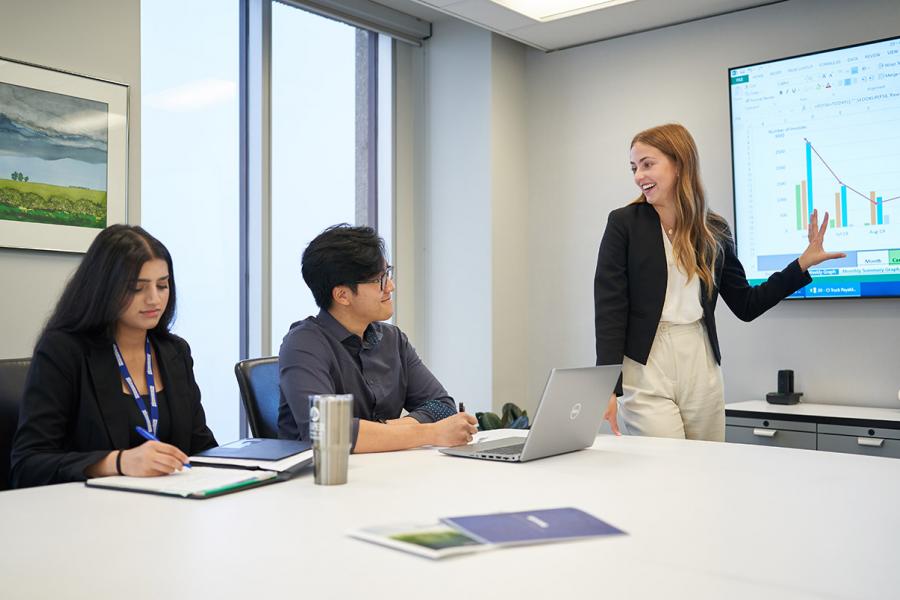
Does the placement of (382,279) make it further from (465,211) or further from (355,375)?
(465,211)

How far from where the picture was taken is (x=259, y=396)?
225 centimetres

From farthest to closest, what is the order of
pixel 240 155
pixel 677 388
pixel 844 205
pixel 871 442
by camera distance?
pixel 240 155 → pixel 844 205 → pixel 871 442 → pixel 677 388

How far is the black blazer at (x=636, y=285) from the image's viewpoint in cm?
253

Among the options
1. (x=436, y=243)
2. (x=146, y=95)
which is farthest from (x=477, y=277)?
(x=146, y=95)

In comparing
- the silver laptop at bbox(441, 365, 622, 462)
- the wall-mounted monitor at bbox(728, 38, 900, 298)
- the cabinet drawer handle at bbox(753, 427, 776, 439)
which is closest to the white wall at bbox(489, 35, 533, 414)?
the wall-mounted monitor at bbox(728, 38, 900, 298)

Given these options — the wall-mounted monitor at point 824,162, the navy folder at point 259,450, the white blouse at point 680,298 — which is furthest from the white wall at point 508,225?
the navy folder at point 259,450

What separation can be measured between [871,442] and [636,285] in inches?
53.6

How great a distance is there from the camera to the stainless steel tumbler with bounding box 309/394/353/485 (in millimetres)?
1493

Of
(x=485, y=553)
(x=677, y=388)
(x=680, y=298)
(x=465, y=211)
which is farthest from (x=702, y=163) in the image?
(x=485, y=553)

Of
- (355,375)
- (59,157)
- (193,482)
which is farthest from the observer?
(59,157)

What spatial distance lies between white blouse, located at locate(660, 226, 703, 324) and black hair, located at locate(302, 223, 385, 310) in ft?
2.91

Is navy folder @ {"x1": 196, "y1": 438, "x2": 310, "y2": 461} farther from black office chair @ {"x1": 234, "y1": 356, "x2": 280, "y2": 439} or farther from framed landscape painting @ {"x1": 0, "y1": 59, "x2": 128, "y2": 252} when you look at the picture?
framed landscape painting @ {"x1": 0, "y1": 59, "x2": 128, "y2": 252}

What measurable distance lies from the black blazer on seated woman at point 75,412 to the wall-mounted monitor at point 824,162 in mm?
2845

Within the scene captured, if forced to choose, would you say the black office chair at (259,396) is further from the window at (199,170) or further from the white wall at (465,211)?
the white wall at (465,211)
